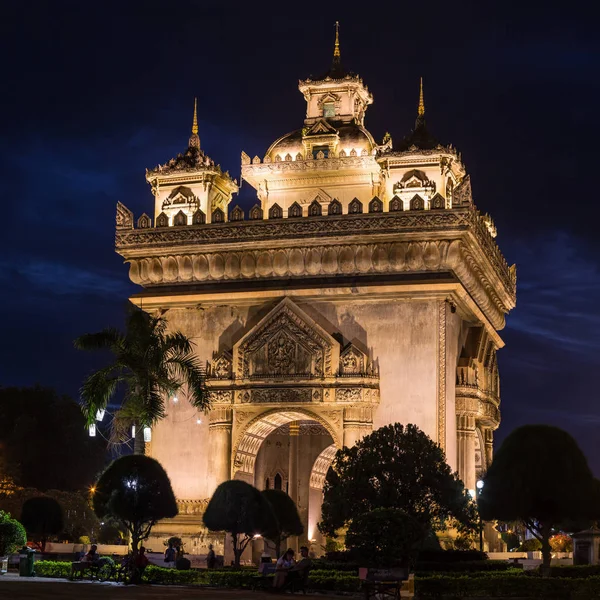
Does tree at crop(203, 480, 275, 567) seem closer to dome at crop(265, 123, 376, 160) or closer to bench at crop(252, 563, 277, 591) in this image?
bench at crop(252, 563, 277, 591)

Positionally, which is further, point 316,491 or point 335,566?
point 316,491

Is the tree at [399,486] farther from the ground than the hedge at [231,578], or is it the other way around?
the tree at [399,486]

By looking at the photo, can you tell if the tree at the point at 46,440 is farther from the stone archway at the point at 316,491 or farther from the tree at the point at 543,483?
the tree at the point at 543,483

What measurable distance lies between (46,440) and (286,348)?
24970mm

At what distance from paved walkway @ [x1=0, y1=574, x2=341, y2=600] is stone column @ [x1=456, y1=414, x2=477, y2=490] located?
9.84m

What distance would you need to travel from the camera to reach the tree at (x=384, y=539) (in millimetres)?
20266

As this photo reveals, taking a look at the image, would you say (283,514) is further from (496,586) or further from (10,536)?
(496,586)

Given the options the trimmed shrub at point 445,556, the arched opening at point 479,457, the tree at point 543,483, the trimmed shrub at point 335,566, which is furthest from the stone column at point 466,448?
the tree at point 543,483

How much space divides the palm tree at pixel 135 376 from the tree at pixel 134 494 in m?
3.30

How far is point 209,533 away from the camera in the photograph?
100ft

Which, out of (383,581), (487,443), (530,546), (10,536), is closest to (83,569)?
(10,536)

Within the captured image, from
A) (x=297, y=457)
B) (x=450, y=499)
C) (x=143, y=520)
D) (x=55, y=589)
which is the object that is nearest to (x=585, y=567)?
(x=450, y=499)

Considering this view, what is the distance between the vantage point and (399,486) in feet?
83.6

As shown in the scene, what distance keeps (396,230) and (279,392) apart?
485 centimetres
